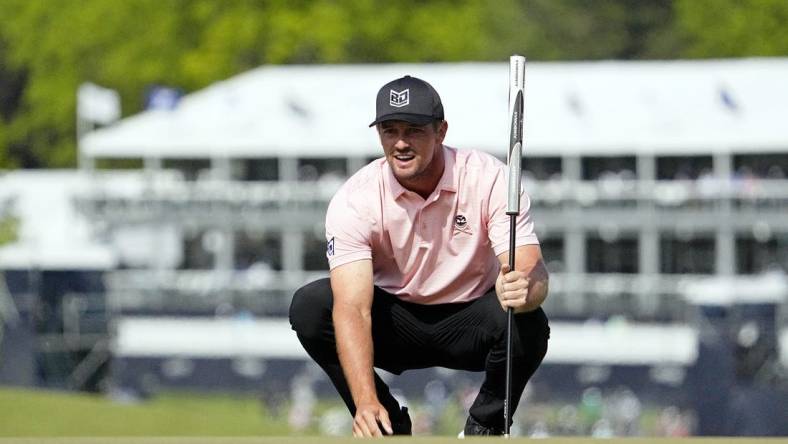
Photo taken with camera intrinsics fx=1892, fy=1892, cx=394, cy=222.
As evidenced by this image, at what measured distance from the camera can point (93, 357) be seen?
106 feet

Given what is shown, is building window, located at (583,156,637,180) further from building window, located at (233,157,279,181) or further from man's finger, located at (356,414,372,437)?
man's finger, located at (356,414,372,437)

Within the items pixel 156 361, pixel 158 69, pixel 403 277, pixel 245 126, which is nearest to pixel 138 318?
pixel 156 361

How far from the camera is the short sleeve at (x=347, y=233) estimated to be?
6.34 metres

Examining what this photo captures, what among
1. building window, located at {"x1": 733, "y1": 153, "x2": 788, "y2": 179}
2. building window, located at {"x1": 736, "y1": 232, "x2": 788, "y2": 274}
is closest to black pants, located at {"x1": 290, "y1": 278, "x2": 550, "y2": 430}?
building window, located at {"x1": 736, "y1": 232, "x2": 788, "y2": 274}

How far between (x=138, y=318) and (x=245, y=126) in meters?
5.78

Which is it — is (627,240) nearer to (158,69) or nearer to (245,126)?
(245,126)

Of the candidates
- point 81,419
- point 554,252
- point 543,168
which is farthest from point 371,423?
point 543,168

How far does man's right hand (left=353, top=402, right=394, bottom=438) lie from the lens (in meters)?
6.00

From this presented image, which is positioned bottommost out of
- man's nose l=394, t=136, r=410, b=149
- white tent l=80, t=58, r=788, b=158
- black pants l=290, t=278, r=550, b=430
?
black pants l=290, t=278, r=550, b=430

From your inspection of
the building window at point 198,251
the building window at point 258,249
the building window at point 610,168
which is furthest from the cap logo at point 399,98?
the building window at point 198,251

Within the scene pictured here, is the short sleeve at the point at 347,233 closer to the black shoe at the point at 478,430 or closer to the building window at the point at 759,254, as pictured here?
the black shoe at the point at 478,430

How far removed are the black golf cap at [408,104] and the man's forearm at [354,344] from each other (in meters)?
0.64

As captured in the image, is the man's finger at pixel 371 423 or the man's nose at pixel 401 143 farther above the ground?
the man's nose at pixel 401 143

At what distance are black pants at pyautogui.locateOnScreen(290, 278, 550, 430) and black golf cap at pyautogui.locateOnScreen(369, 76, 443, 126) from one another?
71cm
